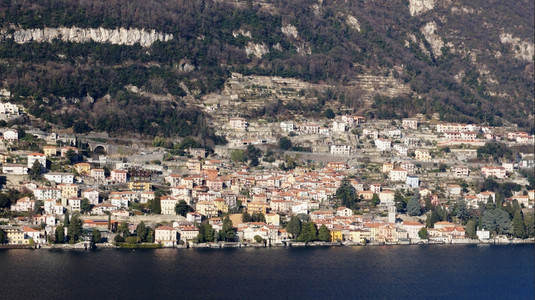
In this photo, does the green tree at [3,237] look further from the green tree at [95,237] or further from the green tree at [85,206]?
the green tree at [85,206]

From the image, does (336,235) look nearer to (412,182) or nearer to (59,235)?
(412,182)

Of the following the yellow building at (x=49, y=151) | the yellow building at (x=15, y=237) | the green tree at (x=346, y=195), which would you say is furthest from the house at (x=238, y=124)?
the yellow building at (x=15, y=237)

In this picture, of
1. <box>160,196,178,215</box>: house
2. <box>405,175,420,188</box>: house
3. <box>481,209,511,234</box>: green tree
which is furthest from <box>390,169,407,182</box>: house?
<box>160,196,178,215</box>: house

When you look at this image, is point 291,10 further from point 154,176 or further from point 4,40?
point 154,176

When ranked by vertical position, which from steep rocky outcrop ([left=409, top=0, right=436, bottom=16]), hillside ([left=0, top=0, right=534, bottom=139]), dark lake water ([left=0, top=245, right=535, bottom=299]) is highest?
steep rocky outcrop ([left=409, top=0, right=436, bottom=16])

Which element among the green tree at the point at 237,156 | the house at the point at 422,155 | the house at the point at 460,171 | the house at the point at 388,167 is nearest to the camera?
the house at the point at 388,167

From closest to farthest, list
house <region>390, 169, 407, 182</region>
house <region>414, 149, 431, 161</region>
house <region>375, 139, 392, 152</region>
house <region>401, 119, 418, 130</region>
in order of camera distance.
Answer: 1. house <region>390, 169, 407, 182</region>
2. house <region>414, 149, 431, 161</region>
3. house <region>375, 139, 392, 152</region>
4. house <region>401, 119, 418, 130</region>

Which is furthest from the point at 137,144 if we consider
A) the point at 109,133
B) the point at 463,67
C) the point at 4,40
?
the point at 463,67

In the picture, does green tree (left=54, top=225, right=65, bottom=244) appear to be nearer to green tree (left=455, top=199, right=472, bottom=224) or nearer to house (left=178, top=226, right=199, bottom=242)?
house (left=178, top=226, right=199, bottom=242)
